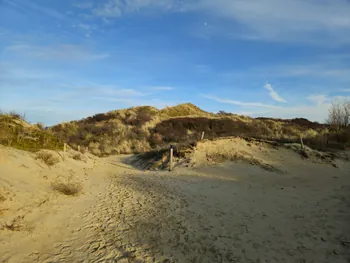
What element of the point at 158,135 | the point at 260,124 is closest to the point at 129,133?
the point at 158,135

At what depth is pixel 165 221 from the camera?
7617 millimetres

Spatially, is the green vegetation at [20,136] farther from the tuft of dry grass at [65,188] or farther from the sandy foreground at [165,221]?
the tuft of dry grass at [65,188]

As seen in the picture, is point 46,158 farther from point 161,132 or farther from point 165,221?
point 161,132

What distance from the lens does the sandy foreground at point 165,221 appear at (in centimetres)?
557

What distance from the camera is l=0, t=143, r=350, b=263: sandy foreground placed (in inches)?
219

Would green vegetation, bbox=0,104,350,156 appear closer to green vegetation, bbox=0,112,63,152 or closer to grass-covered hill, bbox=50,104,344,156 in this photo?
grass-covered hill, bbox=50,104,344,156

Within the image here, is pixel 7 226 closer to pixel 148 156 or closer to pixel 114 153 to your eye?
pixel 148 156

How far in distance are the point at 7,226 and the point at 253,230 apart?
5.84 m

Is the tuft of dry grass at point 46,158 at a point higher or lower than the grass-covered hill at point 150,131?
lower

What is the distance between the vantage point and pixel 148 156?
23.9 m

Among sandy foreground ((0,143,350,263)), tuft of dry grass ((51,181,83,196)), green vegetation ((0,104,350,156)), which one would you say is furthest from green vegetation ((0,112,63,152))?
green vegetation ((0,104,350,156))

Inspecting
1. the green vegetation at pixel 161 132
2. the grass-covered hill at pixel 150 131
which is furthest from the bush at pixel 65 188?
the grass-covered hill at pixel 150 131

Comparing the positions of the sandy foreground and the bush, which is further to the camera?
the bush

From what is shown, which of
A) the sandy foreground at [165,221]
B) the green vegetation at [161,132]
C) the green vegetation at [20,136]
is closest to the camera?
the sandy foreground at [165,221]
